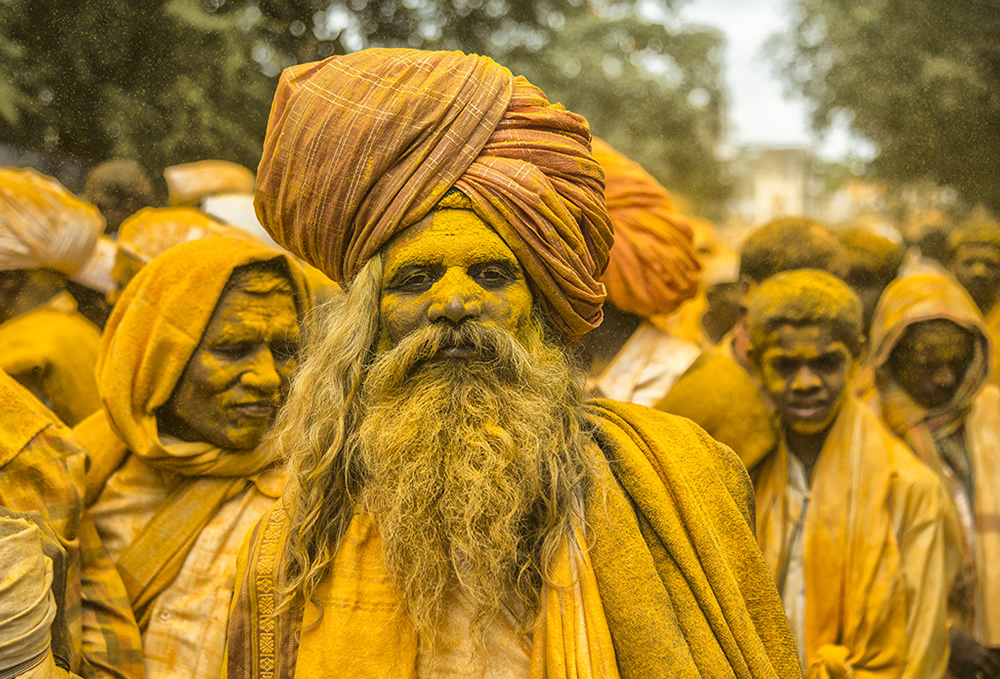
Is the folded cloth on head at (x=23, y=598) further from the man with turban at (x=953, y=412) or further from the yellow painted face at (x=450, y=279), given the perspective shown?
the man with turban at (x=953, y=412)

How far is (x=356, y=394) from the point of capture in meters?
2.00

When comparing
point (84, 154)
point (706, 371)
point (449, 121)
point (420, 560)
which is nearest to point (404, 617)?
point (420, 560)

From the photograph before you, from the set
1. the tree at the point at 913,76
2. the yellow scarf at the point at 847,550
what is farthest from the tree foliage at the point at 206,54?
the yellow scarf at the point at 847,550

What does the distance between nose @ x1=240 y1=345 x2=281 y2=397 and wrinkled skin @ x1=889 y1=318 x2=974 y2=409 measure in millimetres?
3024

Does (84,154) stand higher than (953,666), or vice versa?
(84,154)

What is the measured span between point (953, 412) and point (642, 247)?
2022 millimetres

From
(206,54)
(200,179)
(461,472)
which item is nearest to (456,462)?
(461,472)

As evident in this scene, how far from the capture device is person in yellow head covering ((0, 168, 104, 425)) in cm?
284

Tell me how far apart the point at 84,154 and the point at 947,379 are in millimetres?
3915

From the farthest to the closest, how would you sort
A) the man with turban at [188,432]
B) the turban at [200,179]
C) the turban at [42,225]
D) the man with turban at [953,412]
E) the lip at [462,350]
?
1. the man with turban at [953,412]
2. the turban at [200,179]
3. the turban at [42,225]
4. the man with turban at [188,432]
5. the lip at [462,350]

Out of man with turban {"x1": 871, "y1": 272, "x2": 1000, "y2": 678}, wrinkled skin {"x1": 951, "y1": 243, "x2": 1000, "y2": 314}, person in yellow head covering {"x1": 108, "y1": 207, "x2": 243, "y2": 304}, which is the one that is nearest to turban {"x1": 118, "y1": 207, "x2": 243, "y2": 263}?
person in yellow head covering {"x1": 108, "y1": 207, "x2": 243, "y2": 304}

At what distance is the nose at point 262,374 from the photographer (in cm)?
242

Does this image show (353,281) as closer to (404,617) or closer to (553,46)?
(404,617)

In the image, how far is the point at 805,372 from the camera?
3.05 metres
